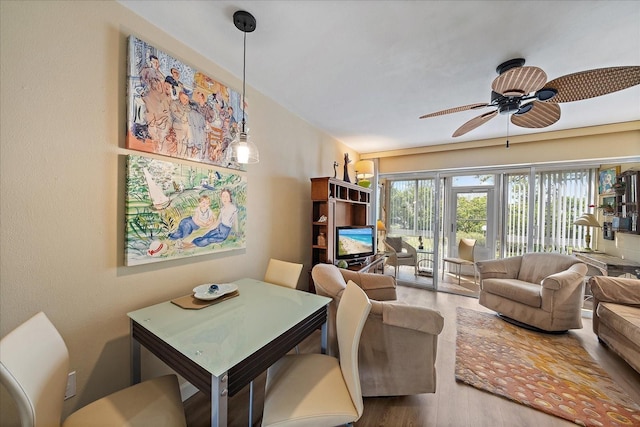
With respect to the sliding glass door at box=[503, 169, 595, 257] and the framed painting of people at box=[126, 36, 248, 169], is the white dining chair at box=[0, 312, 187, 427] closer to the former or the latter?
the framed painting of people at box=[126, 36, 248, 169]

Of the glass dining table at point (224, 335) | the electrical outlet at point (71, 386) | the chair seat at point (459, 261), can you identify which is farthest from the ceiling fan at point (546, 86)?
the electrical outlet at point (71, 386)

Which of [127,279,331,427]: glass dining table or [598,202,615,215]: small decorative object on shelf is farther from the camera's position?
[598,202,615,215]: small decorative object on shelf

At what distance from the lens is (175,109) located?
1.60 metres

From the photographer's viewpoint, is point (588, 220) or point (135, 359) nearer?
point (135, 359)

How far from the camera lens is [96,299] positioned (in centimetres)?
132

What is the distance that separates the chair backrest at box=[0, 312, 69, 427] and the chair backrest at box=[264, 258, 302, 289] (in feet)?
4.19

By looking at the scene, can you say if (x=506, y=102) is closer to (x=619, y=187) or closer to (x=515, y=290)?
(x=515, y=290)

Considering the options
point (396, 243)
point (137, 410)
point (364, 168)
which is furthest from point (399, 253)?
point (137, 410)

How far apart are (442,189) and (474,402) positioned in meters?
3.50

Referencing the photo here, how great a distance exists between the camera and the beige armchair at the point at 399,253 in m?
4.45

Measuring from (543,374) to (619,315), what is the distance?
0.91 meters

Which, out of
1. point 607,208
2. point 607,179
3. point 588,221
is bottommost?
point 588,221

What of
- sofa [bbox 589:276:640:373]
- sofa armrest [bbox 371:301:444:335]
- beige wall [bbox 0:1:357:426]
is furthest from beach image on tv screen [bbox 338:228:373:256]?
sofa [bbox 589:276:640:373]

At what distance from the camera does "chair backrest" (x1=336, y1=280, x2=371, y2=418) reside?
3.63ft
